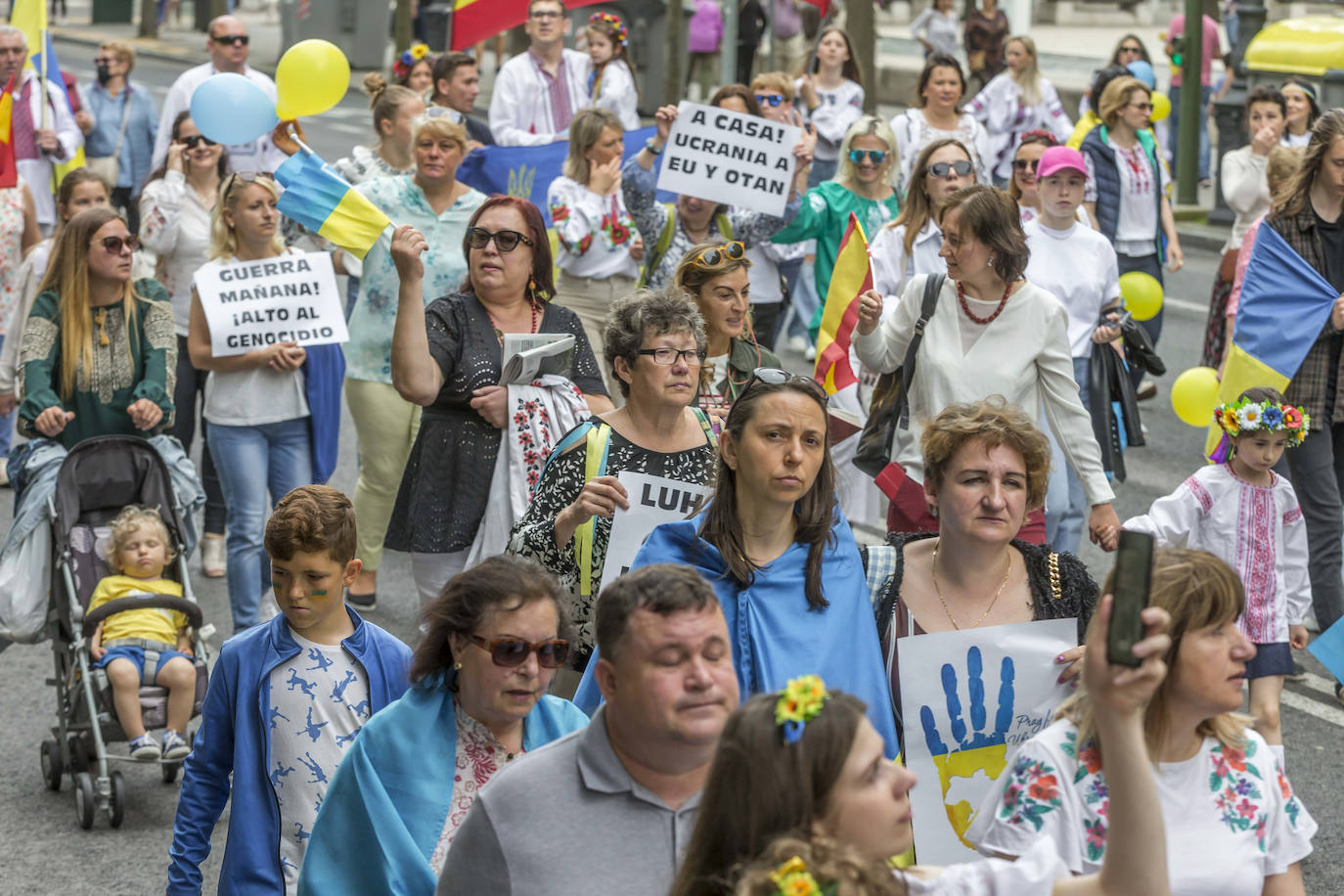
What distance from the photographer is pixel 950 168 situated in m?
7.94

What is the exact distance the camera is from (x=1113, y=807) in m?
2.85

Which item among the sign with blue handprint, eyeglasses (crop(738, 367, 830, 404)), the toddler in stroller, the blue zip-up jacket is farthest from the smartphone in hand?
the toddler in stroller

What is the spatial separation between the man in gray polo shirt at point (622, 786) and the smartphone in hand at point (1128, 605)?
0.65m

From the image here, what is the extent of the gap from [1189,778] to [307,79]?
6.41 m

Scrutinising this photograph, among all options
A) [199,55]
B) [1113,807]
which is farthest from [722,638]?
[199,55]

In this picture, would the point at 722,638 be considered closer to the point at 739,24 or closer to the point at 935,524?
the point at 935,524

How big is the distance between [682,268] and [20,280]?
11.4 ft

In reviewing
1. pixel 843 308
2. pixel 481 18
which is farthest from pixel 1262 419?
→ pixel 481 18

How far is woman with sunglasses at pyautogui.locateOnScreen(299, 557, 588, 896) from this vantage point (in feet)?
11.6

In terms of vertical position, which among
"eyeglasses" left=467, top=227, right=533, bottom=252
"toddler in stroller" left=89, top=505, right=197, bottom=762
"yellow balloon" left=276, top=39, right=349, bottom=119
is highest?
"yellow balloon" left=276, top=39, right=349, bottom=119

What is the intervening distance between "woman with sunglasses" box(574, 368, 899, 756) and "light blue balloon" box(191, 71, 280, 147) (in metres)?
4.94

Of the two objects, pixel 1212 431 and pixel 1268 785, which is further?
pixel 1212 431

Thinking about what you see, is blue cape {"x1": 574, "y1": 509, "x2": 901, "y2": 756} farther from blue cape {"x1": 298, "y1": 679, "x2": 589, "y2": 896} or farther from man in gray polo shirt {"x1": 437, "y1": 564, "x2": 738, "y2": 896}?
man in gray polo shirt {"x1": 437, "y1": 564, "x2": 738, "y2": 896}

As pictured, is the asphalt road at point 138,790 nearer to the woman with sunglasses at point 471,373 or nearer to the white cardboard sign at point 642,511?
the woman with sunglasses at point 471,373
